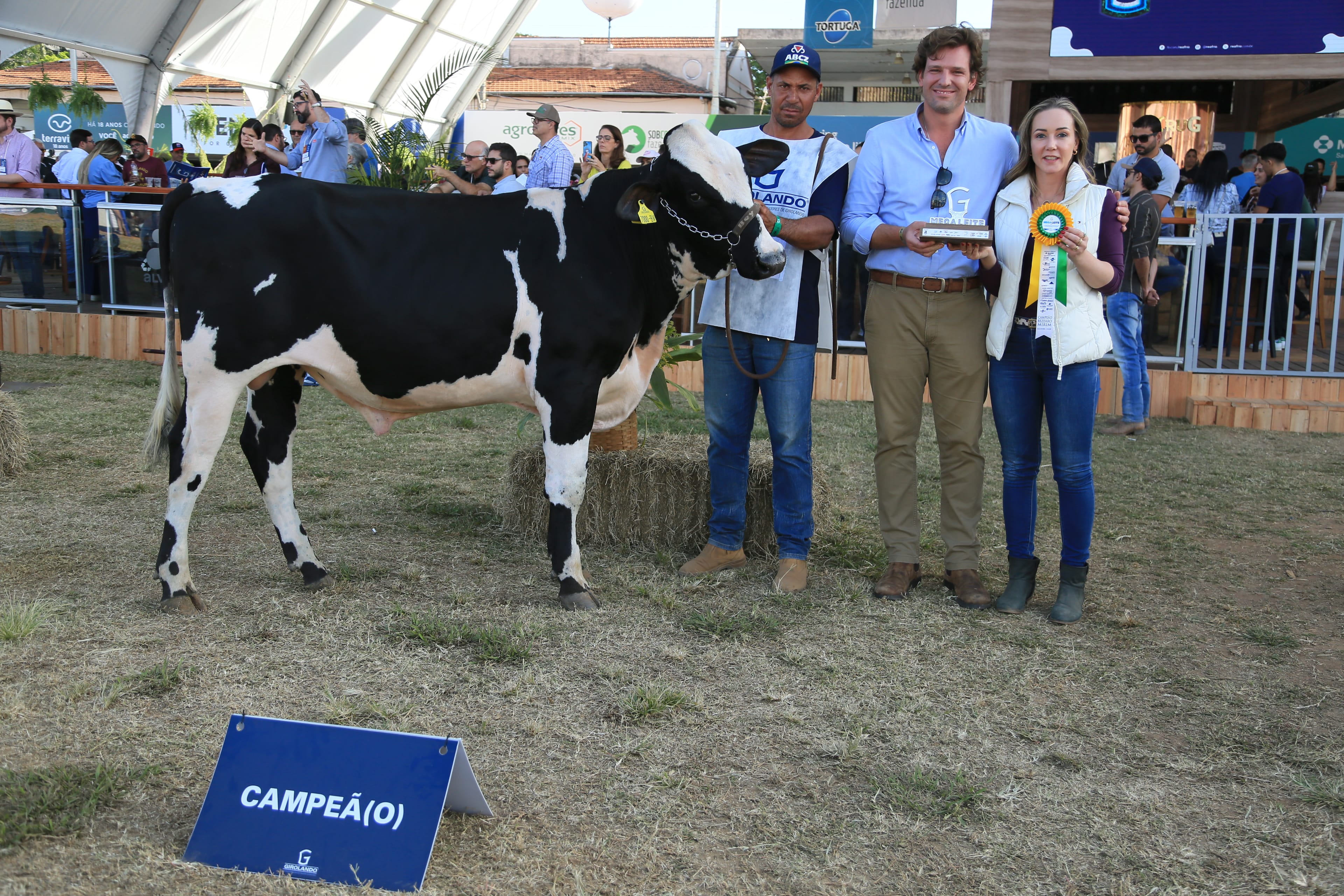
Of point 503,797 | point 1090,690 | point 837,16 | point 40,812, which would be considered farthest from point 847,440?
point 837,16

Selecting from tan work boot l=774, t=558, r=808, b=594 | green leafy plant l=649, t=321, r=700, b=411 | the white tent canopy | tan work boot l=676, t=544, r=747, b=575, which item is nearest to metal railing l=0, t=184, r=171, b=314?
green leafy plant l=649, t=321, r=700, b=411

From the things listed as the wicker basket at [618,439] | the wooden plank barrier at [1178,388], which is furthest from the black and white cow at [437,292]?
the wooden plank barrier at [1178,388]

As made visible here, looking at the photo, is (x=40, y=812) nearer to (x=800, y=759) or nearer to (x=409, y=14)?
(x=800, y=759)

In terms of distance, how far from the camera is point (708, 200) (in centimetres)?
396

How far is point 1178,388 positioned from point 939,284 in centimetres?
581

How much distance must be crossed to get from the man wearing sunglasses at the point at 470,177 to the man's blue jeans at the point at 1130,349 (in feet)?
16.4

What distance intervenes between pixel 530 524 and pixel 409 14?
922 inches

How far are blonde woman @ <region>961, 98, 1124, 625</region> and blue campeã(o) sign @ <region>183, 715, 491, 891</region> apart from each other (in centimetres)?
263

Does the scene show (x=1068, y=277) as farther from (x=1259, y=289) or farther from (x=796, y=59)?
(x=1259, y=289)

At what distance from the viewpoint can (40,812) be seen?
2477 millimetres

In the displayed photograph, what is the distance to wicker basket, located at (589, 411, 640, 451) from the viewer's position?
5.23 meters

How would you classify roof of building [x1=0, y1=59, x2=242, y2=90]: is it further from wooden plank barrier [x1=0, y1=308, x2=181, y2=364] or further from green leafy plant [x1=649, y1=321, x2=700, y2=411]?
green leafy plant [x1=649, y1=321, x2=700, y2=411]

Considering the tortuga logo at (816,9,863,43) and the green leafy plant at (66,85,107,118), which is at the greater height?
the tortuga logo at (816,9,863,43)

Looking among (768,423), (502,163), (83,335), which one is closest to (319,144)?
(502,163)
